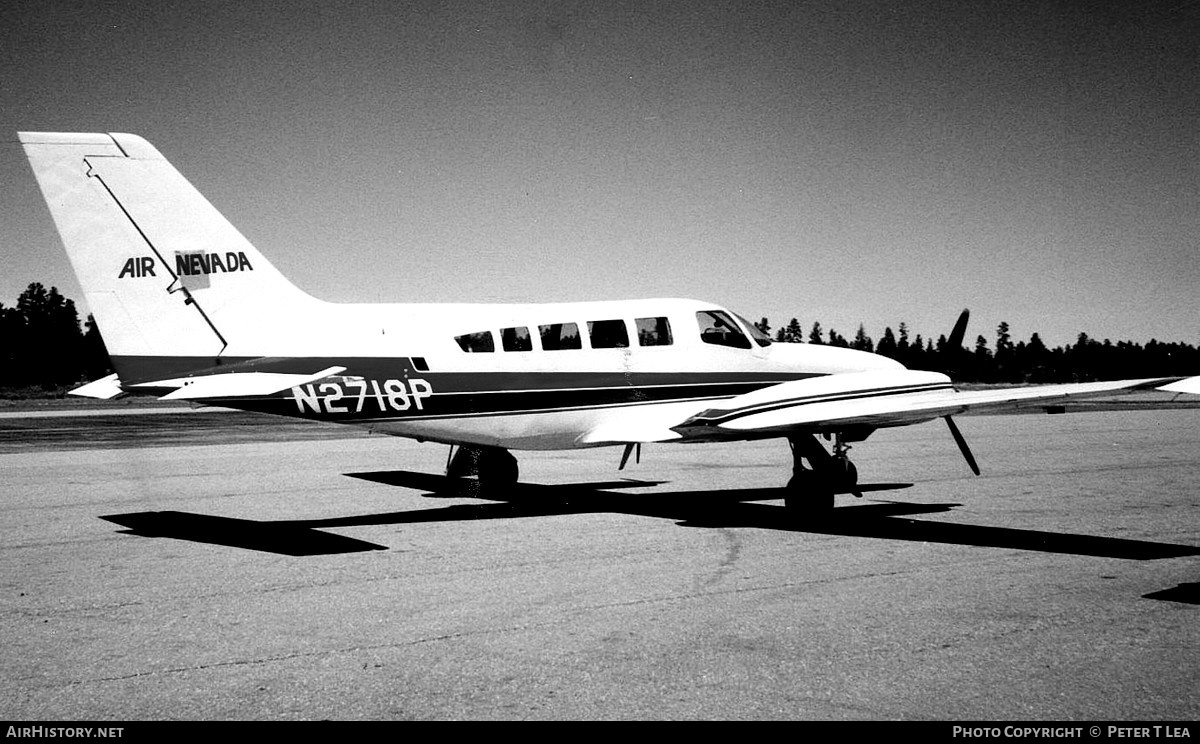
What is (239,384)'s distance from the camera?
39.7 feet

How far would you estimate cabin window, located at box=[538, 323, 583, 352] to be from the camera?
14.3 meters

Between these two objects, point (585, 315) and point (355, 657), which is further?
point (585, 315)

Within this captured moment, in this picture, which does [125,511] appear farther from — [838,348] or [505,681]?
[838,348]

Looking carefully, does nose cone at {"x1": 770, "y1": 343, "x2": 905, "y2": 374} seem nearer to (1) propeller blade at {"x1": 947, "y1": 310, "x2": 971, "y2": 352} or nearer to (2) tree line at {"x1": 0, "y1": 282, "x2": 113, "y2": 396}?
(1) propeller blade at {"x1": 947, "y1": 310, "x2": 971, "y2": 352}

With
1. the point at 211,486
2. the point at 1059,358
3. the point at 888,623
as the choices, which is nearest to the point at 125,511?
the point at 211,486

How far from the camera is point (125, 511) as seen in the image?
14266mm

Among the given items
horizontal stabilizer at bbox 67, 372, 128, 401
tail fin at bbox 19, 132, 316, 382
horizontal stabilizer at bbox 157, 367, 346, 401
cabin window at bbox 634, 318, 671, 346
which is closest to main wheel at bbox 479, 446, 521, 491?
cabin window at bbox 634, 318, 671, 346

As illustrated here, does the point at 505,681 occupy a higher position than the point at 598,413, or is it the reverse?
the point at 598,413

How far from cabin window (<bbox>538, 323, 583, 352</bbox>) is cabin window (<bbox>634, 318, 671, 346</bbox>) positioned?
3.23 ft

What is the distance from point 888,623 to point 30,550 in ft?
30.3

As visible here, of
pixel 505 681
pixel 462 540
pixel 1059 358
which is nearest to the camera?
pixel 505 681

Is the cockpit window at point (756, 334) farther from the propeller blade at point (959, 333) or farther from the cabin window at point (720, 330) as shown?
the propeller blade at point (959, 333)

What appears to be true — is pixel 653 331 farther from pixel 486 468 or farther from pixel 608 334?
pixel 486 468

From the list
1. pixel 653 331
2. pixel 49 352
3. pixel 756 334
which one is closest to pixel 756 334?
pixel 756 334
